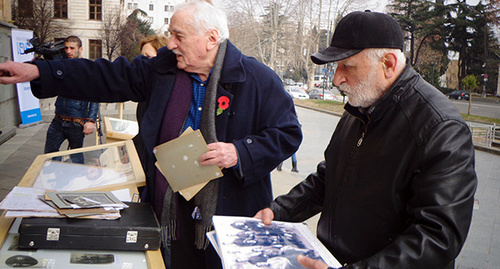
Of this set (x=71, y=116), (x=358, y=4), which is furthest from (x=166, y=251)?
(x=358, y=4)

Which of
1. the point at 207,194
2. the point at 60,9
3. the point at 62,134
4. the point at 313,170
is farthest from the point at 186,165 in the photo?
the point at 60,9

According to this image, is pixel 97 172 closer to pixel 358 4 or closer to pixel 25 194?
pixel 25 194

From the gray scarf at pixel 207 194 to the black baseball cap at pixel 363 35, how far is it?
814 mm

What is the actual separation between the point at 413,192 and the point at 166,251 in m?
1.65

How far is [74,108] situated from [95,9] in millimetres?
10176

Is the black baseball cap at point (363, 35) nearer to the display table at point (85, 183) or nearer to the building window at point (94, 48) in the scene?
the display table at point (85, 183)

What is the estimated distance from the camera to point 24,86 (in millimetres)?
10281

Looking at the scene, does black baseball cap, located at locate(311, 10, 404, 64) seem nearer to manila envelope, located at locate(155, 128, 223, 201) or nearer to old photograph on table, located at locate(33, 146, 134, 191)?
manila envelope, located at locate(155, 128, 223, 201)

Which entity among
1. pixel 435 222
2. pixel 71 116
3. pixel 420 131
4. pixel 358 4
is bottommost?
pixel 71 116

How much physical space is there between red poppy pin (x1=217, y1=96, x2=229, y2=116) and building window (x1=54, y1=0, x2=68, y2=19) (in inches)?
454

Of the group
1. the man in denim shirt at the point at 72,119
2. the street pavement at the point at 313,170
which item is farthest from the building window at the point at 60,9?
the man in denim shirt at the point at 72,119

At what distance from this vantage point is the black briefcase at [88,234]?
5.34 ft

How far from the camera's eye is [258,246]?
1617mm

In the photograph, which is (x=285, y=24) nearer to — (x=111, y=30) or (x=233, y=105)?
(x=111, y=30)
